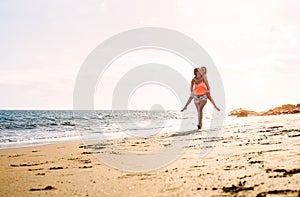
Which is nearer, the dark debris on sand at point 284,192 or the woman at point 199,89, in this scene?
the dark debris on sand at point 284,192

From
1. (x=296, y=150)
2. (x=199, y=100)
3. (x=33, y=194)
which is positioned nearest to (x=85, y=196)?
(x=33, y=194)

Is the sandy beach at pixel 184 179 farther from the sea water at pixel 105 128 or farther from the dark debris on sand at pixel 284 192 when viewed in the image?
the sea water at pixel 105 128

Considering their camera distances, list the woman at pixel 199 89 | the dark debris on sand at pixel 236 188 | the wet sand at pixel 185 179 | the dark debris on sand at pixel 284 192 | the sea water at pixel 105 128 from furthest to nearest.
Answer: the sea water at pixel 105 128 → the woman at pixel 199 89 → the wet sand at pixel 185 179 → the dark debris on sand at pixel 236 188 → the dark debris on sand at pixel 284 192

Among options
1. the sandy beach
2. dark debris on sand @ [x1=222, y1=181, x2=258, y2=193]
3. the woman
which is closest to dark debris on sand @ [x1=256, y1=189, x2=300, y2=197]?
the sandy beach

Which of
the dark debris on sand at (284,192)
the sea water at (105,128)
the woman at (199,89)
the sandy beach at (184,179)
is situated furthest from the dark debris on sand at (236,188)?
the woman at (199,89)

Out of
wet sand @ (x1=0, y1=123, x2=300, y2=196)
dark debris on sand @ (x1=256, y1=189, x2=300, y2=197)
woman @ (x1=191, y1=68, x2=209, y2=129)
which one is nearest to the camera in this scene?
dark debris on sand @ (x1=256, y1=189, x2=300, y2=197)

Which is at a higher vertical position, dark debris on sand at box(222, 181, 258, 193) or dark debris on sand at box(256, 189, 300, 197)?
dark debris on sand at box(256, 189, 300, 197)

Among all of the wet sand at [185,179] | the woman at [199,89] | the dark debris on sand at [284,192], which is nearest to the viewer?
the dark debris on sand at [284,192]

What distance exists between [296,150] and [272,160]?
1046mm

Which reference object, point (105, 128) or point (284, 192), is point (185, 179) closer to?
point (284, 192)

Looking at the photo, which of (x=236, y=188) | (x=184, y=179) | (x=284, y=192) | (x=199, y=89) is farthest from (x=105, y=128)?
(x=284, y=192)

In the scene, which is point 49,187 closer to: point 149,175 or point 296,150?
point 149,175

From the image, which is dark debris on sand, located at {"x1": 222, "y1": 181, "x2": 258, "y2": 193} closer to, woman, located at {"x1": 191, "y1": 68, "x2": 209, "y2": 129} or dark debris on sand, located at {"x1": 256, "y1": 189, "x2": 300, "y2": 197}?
dark debris on sand, located at {"x1": 256, "y1": 189, "x2": 300, "y2": 197}

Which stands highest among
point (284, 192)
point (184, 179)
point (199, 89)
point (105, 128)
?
point (199, 89)
